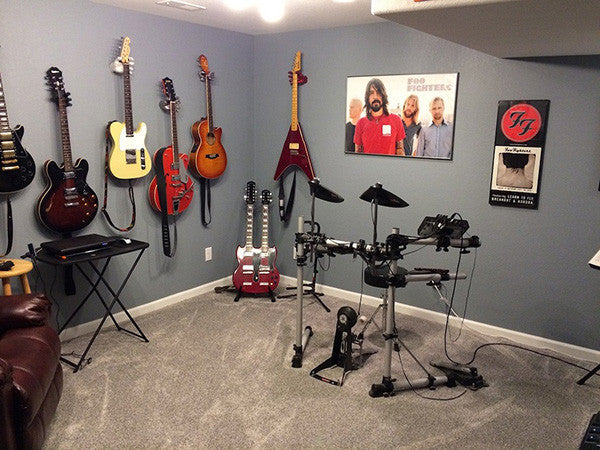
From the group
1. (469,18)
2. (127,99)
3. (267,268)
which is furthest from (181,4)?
(267,268)

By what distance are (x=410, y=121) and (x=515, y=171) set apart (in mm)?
834

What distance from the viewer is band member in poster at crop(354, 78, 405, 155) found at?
383 centimetres

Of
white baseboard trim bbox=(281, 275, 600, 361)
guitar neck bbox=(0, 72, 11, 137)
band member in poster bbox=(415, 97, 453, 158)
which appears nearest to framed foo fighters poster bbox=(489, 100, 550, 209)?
band member in poster bbox=(415, 97, 453, 158)

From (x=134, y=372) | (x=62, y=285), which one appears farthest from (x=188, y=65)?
(x=134, y=372)

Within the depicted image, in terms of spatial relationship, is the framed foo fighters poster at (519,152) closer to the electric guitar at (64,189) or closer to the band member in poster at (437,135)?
the band member in poster at (437,135)

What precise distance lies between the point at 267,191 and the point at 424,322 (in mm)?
1678

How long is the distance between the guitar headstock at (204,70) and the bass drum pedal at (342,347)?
2.22 meters

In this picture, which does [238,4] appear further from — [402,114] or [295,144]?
[402,114]

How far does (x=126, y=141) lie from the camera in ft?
11.5

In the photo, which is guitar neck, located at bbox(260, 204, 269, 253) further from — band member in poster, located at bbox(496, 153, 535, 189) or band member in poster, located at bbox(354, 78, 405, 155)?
band member in poster, located at bbox(496, 153, 535, 189)

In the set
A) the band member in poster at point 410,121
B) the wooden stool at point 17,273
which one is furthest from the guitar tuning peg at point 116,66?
the band member in poster at point 410,121

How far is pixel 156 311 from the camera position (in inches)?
156

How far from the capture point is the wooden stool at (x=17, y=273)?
2.71m

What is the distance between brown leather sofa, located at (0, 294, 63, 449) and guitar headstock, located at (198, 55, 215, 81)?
7.24 feet
